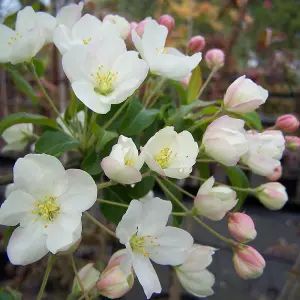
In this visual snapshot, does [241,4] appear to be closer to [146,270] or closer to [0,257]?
[146,270]

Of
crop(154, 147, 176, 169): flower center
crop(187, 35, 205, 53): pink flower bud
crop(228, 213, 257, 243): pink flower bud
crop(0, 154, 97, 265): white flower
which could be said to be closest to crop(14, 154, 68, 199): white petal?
crop(0, 154, 97, 265): white flower

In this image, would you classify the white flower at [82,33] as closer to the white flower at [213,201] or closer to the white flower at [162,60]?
the white flower at [162,60]

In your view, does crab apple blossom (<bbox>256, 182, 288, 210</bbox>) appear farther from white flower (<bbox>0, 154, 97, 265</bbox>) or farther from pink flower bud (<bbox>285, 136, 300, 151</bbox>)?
white flower (<bbox>0, 154, 97, 265</bbox>)

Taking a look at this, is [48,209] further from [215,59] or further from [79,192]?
[215,59]

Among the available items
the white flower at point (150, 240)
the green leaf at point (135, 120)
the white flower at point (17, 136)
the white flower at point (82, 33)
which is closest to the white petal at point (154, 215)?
the white flower at point (150, 240)

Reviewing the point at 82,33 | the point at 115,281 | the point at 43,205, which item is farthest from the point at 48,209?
the point at 82,33

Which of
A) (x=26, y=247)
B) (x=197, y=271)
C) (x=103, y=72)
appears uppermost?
(x=103, y=72)
